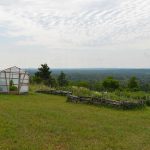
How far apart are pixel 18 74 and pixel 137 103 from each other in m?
14.9

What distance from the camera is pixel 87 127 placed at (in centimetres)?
1591

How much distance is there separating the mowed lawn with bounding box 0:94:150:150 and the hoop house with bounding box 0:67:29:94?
47.7ft

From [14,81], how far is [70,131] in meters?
21.7

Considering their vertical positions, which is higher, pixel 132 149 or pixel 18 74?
Result: pixel 18 74

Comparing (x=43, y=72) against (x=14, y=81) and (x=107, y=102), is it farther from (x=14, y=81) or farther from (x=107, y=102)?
(x=107, y=102)

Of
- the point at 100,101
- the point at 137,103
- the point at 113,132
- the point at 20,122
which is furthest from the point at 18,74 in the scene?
the point at 113,132

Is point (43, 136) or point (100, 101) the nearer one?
point (43, 136)

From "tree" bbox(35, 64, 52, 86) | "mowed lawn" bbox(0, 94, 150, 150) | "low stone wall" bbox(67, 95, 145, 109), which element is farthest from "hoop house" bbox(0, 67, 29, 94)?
"tree" bbox(35, 64, 52, 86)

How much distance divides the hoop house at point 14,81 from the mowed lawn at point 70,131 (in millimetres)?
14540

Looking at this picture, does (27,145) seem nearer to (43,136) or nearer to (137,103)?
(43,136)

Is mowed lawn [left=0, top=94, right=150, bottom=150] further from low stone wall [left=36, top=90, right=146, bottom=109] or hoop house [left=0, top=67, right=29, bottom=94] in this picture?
hoop house [left=0, top=67, right=29, bottom=94]

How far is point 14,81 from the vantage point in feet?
117

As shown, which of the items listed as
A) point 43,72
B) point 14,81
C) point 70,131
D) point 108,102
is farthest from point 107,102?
point 43,72

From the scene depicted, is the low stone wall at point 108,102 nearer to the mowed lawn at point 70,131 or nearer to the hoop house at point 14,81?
the mowed lawn at point 70,131
